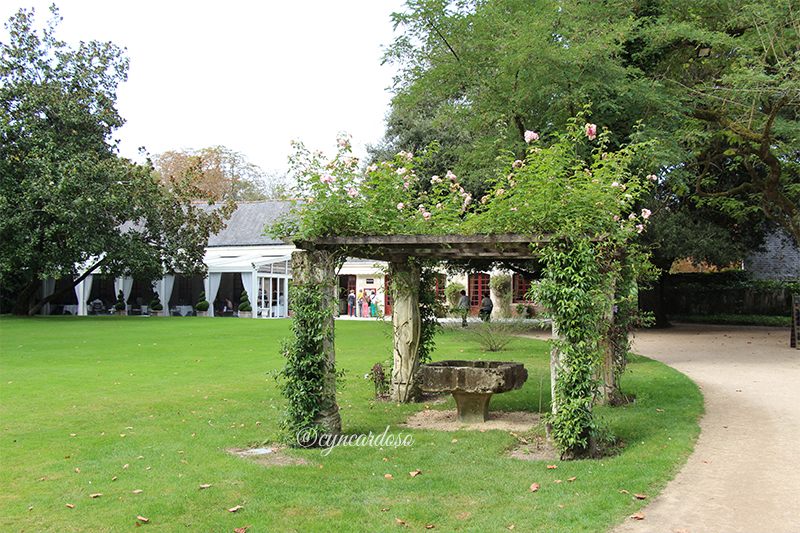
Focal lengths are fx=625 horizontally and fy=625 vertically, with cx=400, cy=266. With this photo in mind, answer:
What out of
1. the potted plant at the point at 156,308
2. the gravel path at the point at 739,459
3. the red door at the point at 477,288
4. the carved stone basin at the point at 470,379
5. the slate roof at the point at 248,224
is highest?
the slate roof at the point at 248,224

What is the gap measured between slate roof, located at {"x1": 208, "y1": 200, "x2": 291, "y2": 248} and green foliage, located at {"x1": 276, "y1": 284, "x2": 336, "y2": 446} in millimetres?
28923

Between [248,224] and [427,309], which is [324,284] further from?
[248,224]

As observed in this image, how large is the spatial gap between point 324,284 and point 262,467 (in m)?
2.04

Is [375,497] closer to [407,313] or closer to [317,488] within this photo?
[317,488]

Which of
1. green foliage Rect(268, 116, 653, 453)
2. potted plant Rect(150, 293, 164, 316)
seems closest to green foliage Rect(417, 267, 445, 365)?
green foliage Rect(268, 116, 653, 453)

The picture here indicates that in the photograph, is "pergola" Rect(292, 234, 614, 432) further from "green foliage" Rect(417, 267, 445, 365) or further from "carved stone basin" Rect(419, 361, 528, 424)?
"green foliage" Rect(417, 267, 445, 365)

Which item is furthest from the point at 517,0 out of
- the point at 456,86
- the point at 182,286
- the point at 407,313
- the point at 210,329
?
the point at 182,286

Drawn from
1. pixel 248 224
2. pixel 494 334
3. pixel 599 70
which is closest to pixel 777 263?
pixel 494 334

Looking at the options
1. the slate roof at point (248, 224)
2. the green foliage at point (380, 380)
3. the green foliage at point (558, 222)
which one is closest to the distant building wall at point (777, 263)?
the slate roof at point (248, 224)

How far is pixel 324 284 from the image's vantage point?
691cm

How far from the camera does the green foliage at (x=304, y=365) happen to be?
→ 22.2 feet

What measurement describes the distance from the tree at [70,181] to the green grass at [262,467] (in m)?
13.0

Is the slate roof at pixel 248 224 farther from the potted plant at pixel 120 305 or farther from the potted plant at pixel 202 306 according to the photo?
the potted plant at pixel 120 305

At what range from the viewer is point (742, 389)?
34.6 ft
